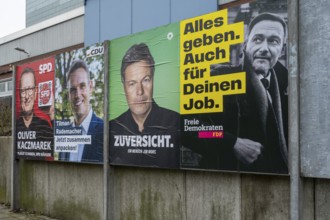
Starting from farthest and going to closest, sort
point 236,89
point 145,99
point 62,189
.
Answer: point 62,189, point 145,99, point 236,89

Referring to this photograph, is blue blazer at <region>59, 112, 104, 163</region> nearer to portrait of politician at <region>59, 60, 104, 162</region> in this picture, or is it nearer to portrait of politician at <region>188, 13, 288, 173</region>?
portrait of politician at <region>59, 60, 104, 162</region>

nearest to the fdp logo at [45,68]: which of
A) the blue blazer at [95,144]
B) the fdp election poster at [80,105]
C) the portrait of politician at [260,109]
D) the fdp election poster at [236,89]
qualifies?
the fdp election poster at [80,105]

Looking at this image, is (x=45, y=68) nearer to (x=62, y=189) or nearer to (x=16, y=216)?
(x=62, y=189)

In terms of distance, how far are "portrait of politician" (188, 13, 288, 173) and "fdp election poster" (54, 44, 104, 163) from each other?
2543 mm

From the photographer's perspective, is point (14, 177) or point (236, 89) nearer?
point (236, 89)

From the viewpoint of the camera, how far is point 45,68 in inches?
334

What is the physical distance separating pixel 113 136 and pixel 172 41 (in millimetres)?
1799

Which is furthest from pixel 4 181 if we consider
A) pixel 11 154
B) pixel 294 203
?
pixel 294 203

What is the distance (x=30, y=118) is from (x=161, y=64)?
12.2 ft

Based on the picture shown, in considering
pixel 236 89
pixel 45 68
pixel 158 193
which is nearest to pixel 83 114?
pixel 45 68

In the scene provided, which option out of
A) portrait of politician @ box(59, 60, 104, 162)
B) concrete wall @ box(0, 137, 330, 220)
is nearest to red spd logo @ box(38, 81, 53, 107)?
portrait of politician @ box(59, 60, 104, 162)

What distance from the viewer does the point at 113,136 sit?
6.93 metres

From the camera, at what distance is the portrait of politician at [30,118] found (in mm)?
8320

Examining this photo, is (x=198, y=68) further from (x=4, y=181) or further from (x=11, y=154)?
A: (x=4, y=181)
